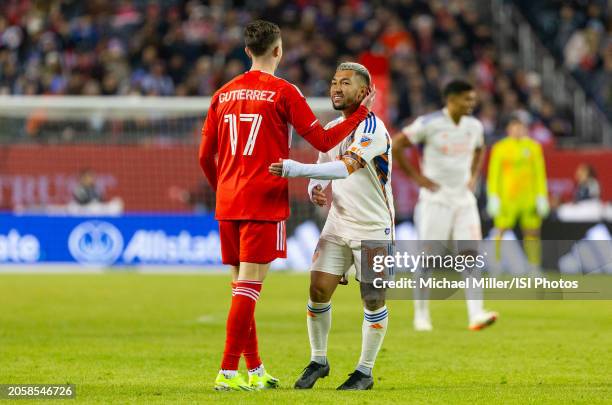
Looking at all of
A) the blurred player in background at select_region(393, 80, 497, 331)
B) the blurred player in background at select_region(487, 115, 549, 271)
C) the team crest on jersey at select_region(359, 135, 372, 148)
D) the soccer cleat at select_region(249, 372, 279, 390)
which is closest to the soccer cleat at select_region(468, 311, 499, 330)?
the blurred player in background at select_region(393, 80, 497, 331)

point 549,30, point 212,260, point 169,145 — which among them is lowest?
point 212,260

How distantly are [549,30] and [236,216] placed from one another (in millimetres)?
23235

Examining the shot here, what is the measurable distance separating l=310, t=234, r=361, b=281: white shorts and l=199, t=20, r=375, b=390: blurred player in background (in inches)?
18.3

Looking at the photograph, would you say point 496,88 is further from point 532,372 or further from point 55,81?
point 532,372

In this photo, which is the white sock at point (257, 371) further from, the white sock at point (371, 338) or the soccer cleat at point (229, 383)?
the white sock at point (371, 338)

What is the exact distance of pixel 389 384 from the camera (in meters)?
8.82

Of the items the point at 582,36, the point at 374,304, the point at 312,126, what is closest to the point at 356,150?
the point at 312,126

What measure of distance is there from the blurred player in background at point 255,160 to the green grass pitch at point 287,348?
62 centimetres

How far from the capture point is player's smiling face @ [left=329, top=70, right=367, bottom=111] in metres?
8.39

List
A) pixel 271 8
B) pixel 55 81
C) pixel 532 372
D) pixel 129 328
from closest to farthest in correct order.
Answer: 1. pixel 532 372
2. pixel 129 328
3. pixel 55 81
4. pixel 271 8

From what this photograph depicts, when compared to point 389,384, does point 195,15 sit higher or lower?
higher

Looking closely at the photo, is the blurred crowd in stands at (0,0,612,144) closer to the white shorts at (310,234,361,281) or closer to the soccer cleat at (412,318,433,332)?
the soccer cleat at (412,318,433,332)

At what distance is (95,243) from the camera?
75.1 ft

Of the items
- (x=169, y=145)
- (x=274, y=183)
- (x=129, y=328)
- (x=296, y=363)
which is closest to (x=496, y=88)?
(x=169, y=145)
